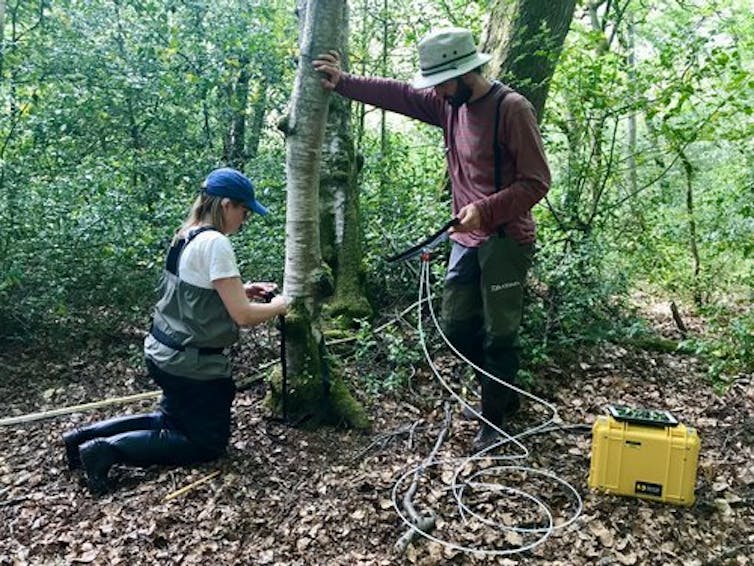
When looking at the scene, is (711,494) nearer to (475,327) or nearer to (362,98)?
(475,327)

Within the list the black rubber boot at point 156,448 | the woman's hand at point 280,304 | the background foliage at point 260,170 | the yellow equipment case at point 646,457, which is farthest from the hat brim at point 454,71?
the black rubber boot at point 156,448

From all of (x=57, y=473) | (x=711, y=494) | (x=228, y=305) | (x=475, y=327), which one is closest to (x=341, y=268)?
(x=475, y=327)

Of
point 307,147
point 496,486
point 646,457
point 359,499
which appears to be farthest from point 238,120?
point 646,457

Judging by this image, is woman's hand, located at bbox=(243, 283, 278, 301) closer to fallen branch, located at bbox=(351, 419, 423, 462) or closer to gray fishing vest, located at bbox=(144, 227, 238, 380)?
gray fishing vest, located at bbox=(144, 227, 238, 380)

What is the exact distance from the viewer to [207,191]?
3.53 meters

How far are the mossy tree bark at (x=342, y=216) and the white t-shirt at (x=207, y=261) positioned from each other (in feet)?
6.49

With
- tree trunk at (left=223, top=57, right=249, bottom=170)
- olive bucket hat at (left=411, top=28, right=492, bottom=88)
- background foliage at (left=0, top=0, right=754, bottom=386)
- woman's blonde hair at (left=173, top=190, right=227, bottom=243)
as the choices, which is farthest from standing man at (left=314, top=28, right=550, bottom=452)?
tree trunk at (left=223, top=57, right=249, bottom=170)

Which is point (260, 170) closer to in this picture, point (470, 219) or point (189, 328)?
point (189, 328)

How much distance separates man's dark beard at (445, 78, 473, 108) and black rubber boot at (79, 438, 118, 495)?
2650mm

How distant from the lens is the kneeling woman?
3.39m

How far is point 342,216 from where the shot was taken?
5449 mm

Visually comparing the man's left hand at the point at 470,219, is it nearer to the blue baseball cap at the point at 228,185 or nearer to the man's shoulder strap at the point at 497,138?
the man's shoulder strap at the point at 497,138

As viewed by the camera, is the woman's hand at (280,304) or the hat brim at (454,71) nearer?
the hat brim at (454,71)

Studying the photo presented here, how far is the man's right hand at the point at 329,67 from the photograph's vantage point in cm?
358
